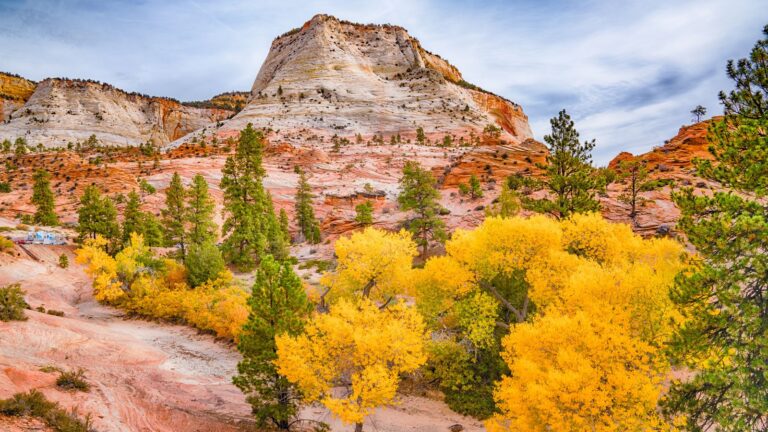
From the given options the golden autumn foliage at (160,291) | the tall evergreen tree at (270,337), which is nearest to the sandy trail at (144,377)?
the golden autumn foliage at (160,291)

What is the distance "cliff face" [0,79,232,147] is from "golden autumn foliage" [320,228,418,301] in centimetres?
13670

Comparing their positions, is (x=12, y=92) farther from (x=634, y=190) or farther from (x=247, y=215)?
(x=634, y=190)

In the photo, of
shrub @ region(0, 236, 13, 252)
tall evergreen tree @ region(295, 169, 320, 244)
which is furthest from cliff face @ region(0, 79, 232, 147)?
tall evergreen tree @ region(295, 169, 320, 244)

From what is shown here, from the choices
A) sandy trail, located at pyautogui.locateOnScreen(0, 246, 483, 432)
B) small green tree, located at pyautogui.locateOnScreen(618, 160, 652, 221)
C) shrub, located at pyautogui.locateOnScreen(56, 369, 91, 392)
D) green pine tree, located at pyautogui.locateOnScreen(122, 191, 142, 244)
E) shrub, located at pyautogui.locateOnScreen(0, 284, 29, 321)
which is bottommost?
sandy trail, located at pyautogui.locateOnScreen(0, 246, 483, 432)

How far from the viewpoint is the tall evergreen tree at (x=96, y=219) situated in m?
45.1

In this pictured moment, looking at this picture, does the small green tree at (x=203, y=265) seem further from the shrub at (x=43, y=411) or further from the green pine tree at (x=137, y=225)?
the shrub at (x=43, y=411)

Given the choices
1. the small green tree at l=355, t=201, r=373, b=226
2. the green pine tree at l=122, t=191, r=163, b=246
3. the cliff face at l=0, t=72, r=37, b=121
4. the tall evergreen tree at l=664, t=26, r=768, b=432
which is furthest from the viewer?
the cliff face at l=0, t=72, r=37, b=121

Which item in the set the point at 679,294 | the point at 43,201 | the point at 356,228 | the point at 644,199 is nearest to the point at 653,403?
the point at 679,294

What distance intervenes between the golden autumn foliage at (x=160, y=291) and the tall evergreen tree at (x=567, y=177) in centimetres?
2655

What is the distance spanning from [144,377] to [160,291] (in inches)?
689

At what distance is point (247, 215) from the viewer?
4403cm

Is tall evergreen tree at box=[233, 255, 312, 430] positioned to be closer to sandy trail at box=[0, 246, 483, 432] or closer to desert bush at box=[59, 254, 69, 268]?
sandy trail at box=[0, 246, 483, 432]

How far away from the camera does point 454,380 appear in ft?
78.2

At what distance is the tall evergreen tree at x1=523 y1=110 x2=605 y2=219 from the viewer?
1232 inches
